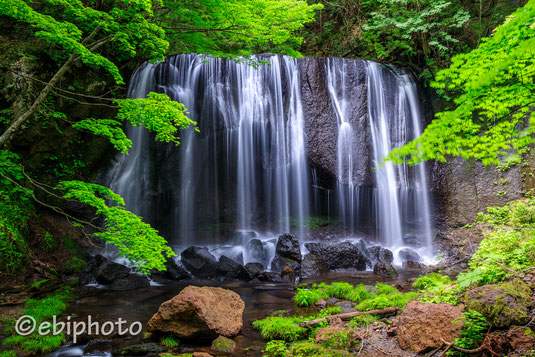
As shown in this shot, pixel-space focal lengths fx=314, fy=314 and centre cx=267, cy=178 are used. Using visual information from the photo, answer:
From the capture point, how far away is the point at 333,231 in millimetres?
14562

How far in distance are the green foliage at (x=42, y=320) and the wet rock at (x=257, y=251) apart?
6033 mm

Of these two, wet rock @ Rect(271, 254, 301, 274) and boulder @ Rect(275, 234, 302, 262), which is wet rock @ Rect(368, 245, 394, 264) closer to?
boulder @ Rect(275, 234, 302, 262)

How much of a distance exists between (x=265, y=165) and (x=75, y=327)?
9.66 metres

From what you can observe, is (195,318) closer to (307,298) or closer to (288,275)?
(307,298)

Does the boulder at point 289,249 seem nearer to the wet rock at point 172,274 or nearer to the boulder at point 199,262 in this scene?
the boulder at point 199,262

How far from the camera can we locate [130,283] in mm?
8352

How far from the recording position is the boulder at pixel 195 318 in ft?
A: 15.4

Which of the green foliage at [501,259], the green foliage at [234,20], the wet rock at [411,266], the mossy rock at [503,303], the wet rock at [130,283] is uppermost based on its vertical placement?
the green foliage at [234,20]

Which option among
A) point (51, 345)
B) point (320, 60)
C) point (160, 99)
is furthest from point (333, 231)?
point (51, 345)

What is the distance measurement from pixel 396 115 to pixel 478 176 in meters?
4.31

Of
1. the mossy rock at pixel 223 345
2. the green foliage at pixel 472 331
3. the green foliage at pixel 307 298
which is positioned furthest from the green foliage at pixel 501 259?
the mossy rock at pixel 223 345

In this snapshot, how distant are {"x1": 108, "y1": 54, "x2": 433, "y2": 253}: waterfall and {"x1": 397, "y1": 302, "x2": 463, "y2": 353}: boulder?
1004 cm

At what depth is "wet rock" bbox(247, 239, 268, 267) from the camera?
11.6 metres

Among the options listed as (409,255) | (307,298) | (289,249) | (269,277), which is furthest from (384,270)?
(307,298)
